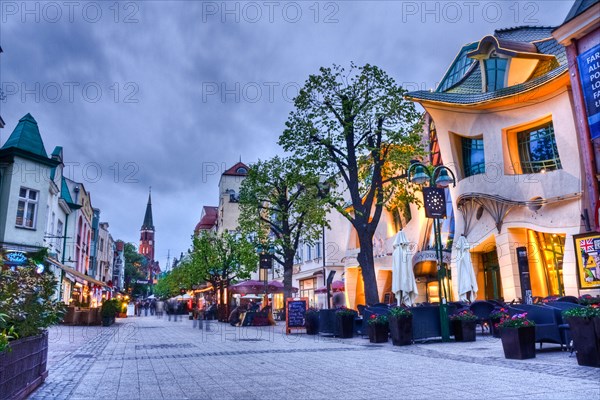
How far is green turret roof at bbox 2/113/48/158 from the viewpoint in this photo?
24562 millimetres

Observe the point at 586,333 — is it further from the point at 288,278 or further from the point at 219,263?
the point at 219,263

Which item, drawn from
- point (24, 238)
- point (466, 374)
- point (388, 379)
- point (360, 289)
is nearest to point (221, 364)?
point (388, 379)

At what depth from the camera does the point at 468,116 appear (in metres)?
27.6

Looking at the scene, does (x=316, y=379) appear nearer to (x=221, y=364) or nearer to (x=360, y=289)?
(x=221, y=364)

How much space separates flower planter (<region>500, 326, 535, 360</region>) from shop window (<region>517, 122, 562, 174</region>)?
16816 mm

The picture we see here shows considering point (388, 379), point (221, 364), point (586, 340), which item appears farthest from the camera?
point (221, 364)

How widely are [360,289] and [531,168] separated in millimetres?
17207

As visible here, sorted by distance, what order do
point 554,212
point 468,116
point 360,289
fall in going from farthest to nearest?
point 360,289
point 468,116
point 554,212

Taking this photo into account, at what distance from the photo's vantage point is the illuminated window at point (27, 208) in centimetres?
2400

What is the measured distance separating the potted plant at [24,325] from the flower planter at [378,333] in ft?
30.7

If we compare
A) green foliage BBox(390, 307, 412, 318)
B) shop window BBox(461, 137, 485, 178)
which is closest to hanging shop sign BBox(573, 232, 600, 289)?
green foliage BBox(390, 307, 412, 318)

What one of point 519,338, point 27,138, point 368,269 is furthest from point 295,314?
point 27,138

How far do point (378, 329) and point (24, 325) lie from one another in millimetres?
10406

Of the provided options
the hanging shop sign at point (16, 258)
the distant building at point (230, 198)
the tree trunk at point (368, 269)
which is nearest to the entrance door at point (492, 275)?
the tree trunk at point (368, 269)
